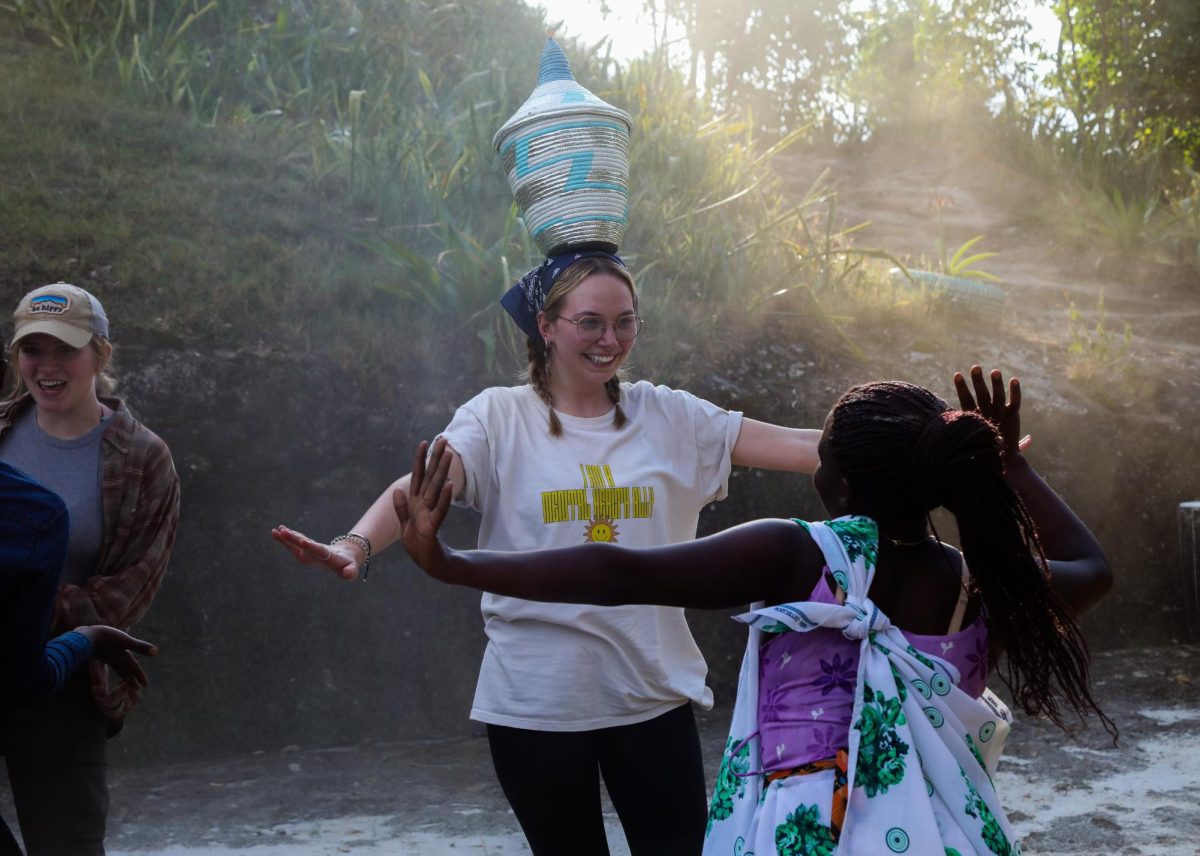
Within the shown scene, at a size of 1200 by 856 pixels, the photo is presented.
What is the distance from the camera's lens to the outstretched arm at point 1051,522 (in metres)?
2.14

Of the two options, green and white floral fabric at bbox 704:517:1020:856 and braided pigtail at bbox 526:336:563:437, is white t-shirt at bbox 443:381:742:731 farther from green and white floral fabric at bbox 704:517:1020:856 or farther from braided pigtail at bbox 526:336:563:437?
green and white floral fabric at bbox 704:517:1020:856

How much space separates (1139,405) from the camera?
7441 mm

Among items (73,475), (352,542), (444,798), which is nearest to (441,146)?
(444,798)

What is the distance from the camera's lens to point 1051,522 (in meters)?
2.24

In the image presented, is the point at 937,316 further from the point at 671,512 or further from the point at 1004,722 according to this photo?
the point at 1004,722

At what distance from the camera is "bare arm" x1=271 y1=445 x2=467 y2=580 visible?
2.19 m

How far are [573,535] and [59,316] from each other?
4.58 feet

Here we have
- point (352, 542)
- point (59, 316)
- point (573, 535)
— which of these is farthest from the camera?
point (59, 316)

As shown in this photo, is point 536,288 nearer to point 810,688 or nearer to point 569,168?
Answer: point 569,168

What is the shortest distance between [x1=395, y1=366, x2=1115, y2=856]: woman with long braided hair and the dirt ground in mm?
2622

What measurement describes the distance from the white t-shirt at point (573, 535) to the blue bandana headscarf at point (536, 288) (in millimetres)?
170

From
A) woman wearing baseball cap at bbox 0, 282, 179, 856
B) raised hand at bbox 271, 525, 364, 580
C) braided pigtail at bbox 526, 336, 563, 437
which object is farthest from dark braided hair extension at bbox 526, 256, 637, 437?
woman wearing baseball cap at bbox 0, 282, 179, 856

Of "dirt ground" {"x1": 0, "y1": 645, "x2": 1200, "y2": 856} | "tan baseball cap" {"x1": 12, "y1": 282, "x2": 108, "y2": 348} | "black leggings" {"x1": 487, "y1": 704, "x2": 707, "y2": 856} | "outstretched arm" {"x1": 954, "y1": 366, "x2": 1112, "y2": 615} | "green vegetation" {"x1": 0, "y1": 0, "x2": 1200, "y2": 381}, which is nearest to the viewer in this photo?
"outstretched arm" {"x1": 954, "y1": 366, "x2": 1112, "y2": 615}

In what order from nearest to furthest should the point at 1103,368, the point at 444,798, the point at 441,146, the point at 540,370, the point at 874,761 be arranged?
1. the point at 874,761
2. the point at 540,370
3. the point at 444,798
4. the point at 1103,368
5. the point at 441,146
